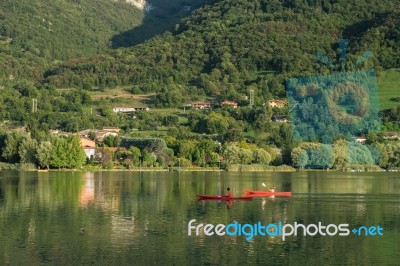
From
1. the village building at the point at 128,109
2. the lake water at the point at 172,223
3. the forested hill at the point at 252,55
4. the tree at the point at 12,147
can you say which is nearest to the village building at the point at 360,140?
the forested hill at the point at 252,55

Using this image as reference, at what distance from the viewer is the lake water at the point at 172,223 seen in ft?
109

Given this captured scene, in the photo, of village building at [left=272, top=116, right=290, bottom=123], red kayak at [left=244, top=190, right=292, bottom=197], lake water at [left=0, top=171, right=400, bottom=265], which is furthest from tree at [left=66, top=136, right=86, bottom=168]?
red kayak at [left=244, top=190, right=292, bottom=197]

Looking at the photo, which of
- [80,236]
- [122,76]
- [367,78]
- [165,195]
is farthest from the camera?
[122,76]

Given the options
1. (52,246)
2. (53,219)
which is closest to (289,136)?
(53,219)

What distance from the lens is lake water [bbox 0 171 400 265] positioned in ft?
109

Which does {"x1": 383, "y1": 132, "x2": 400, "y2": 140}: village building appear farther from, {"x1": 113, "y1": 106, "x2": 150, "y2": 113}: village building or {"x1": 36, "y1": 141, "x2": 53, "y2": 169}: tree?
{"x1": 36, "y1": 141, "x2": 53, "y2": 169}: tree

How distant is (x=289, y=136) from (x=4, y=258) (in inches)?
3658

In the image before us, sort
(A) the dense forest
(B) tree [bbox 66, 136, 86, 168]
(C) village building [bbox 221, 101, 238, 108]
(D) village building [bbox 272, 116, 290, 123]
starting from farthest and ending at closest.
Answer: (C) village building [bbox 221, 101, 238, 108] < (D) village building [bbox 272, 116, 290, 123] < (A) the dense forest < (B) tree [bbox 66, 136, 86, 168]

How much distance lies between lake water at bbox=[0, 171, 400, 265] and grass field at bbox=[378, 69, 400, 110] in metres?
61.6

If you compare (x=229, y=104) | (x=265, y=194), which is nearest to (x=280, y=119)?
(x=229, y=104)

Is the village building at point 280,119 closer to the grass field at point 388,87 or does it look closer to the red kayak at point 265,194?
the grass field at point 388,87

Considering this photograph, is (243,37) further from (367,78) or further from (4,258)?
(4,258)

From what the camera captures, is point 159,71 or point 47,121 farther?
point 159,71

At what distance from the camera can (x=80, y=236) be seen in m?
37.8
